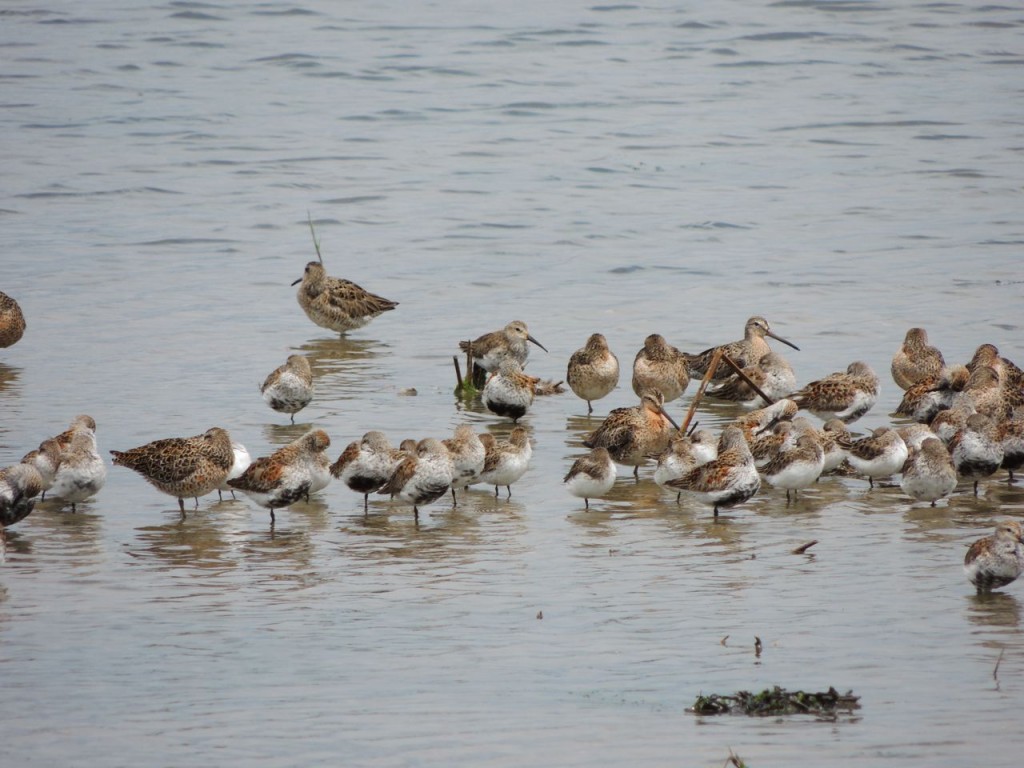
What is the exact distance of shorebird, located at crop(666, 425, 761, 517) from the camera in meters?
10.6

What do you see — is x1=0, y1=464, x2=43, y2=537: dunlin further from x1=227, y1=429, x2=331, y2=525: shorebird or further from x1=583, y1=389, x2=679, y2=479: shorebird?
x1=583, y1=389, x2=679, y2=479: shorebird

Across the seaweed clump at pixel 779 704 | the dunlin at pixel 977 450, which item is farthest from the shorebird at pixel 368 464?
the seaweed clump at pixel 779 704

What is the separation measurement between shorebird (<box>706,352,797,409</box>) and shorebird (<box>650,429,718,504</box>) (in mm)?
2554

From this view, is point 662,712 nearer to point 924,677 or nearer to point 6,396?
point 924,677

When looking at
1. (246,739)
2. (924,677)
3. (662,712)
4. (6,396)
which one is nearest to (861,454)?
(924,677)

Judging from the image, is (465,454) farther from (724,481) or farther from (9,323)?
(9,323)

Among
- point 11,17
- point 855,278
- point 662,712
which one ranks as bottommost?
point 662,712

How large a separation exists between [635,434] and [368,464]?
217 centimetres

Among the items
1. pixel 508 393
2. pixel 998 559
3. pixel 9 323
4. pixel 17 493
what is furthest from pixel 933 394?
pixel 9 323

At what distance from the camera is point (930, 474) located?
35.4ft

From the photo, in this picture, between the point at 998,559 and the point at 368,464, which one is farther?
the point at 368,464

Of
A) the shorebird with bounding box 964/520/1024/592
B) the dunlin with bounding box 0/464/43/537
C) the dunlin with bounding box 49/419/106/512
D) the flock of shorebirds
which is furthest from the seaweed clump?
the dunlin with bounding box 49/419/106/512

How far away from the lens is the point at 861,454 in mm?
11469

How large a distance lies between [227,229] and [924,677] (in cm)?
1703
